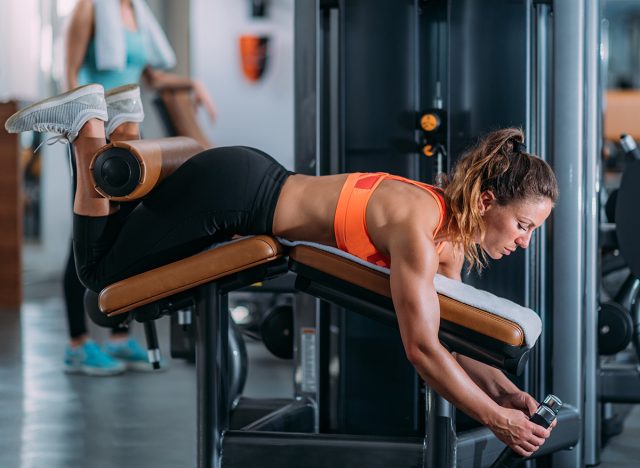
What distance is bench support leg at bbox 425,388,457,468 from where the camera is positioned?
70.1 inches

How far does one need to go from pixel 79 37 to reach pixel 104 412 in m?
1.21

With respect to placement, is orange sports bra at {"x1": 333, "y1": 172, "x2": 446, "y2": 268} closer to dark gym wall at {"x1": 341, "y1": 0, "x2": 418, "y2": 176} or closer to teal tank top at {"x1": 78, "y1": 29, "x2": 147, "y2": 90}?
dark gym wall at {"x1": 341, "y1": 0, "x2": 418, "y2": 176}

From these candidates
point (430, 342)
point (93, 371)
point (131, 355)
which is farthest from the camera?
point (131, 355)

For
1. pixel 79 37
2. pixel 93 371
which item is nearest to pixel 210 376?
pixel 93 371

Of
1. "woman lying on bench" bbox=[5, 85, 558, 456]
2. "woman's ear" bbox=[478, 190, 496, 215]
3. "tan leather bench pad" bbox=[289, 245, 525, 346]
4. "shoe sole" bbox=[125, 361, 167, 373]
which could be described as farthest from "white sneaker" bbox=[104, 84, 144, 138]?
"shoe sole" bbox=[125, 361, 167, 373]

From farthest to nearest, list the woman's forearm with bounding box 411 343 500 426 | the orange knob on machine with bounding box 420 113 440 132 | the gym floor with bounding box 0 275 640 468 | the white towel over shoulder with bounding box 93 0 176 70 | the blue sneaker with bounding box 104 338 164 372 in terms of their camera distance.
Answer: the blue sneaker with bounding box 104 338 164 372 → the white towel over shoulder with bounding box 93 0 176 70 → the gym floor with bounding box 0 275 640 468 → the orange knob on machine with bounding box 420 113 440 132 → the woman's forearm with bounding box 411 343 500 426

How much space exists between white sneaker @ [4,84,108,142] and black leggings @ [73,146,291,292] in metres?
0.18

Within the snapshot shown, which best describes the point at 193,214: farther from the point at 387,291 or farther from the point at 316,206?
the point at 387,291

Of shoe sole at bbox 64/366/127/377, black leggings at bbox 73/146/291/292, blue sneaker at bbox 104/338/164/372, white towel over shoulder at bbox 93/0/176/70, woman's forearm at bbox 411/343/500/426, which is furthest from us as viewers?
blue sneaker at bbox 104/338/164/372

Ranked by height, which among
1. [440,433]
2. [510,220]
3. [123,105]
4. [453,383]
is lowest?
[440,433]

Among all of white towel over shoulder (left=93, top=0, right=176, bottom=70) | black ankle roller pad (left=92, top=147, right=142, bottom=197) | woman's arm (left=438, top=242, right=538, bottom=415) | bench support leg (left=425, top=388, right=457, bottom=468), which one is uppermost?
white towel over shoulder (left=93, top=0, right=176, bottom=70)

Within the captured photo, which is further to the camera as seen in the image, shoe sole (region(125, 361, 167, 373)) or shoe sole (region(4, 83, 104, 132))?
shoe sole (region(125, 361, 167, 373))

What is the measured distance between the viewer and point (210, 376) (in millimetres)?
1900

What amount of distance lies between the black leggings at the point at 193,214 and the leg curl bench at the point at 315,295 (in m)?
0.05
